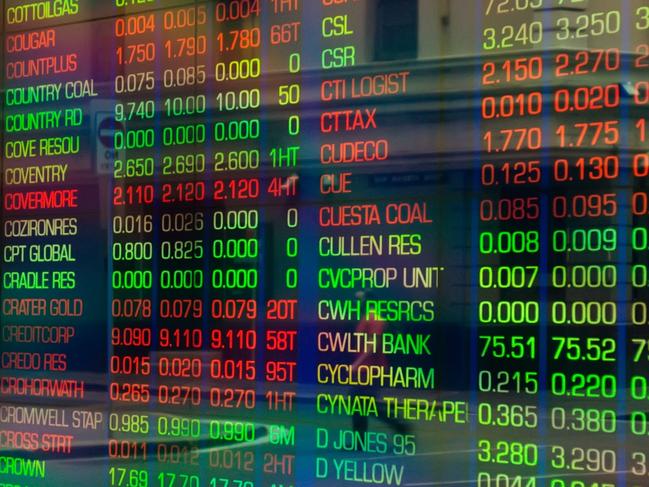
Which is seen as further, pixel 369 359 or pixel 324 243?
pixel 324 243

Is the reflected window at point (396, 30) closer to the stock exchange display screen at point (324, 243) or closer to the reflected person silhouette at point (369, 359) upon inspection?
the stock exchange display screen at point (324, 243)

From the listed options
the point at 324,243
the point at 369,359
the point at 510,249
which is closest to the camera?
the point at 510,249

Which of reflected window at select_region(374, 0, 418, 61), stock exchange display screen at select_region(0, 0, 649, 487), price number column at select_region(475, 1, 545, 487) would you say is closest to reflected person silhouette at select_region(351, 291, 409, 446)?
stock exchange display screen at select_region(0, 0, 649, 487)

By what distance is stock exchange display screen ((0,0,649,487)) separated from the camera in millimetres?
4957

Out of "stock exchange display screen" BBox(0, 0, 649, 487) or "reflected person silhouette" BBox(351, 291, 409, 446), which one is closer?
"stock exchange display screen" BBox(0, 0, 649, 487)

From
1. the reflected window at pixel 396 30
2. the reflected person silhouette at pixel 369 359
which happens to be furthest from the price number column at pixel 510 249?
the reflected person silhouette at pixel 369 359

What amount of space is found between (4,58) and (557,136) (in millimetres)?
3452

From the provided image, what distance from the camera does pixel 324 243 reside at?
18.5 feet

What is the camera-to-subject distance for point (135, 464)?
638cm

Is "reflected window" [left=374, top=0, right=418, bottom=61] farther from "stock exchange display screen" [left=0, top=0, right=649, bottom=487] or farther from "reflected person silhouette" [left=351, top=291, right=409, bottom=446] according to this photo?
"reflected person silhouette" [left=351, top=291, right=409, bottom=446]

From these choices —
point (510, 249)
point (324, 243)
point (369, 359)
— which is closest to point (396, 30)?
point (324, 243)

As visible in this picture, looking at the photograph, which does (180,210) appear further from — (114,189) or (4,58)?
(4,58)

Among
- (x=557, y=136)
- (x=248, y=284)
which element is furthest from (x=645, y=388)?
(x=248, y=284)

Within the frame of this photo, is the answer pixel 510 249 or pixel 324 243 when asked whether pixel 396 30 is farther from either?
pixel 510 249
